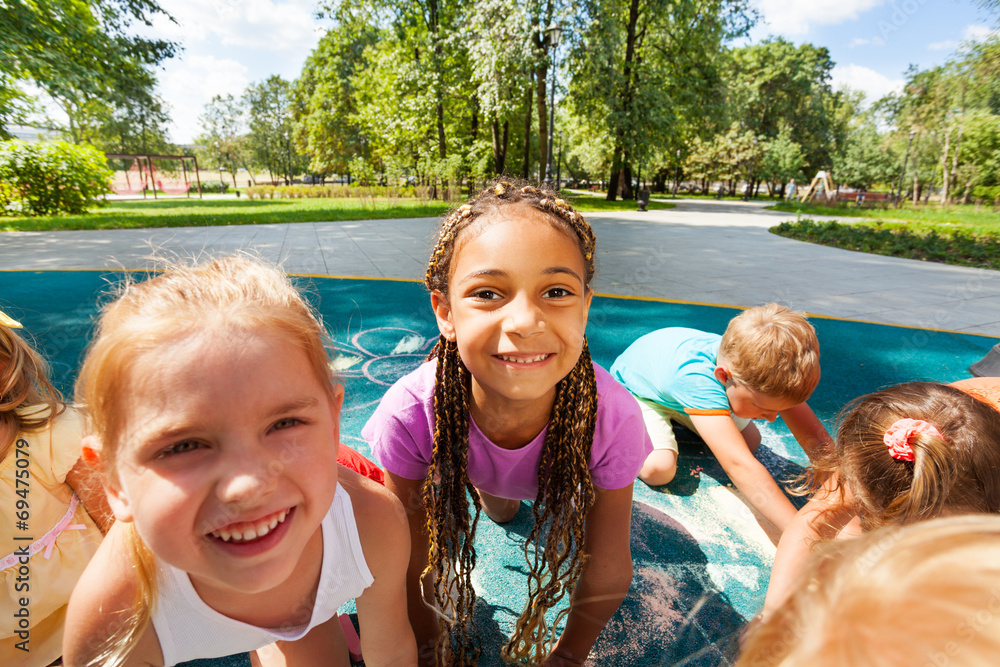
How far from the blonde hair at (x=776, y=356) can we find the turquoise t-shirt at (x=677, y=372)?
143mm

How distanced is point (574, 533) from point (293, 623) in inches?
32.5

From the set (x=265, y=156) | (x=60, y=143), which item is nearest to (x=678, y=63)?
(x=60, y=143)

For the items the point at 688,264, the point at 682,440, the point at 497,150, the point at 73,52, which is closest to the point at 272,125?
the point at 497,150

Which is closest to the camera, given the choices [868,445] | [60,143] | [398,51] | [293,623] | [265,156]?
[293,623]

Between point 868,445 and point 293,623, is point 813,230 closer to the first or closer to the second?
point 868,445

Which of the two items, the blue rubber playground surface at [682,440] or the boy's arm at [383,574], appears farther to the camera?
the blue rubber playground surface at [682,440]

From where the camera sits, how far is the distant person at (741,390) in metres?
2.02

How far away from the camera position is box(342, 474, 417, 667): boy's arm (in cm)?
129

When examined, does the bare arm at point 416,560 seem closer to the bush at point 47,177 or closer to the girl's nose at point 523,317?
the girl's nose at point 523,317

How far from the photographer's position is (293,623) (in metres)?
1.27

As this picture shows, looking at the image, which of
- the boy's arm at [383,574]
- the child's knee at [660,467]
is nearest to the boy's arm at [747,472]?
the child's knee at [660,467]

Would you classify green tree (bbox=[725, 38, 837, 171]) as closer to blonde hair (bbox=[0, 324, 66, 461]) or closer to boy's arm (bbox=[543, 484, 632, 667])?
boy's arm (bbox=[543, 484, 632, 667])

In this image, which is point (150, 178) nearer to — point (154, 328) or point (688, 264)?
point (688, 264)

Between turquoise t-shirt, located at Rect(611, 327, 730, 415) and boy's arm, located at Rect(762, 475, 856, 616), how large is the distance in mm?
593
